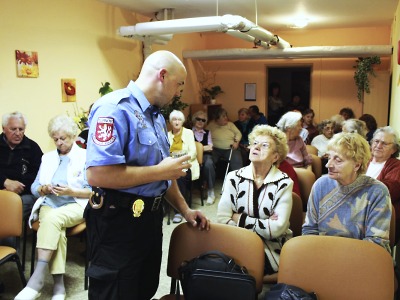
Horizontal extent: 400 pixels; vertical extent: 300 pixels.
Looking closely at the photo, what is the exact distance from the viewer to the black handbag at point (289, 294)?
1598mm

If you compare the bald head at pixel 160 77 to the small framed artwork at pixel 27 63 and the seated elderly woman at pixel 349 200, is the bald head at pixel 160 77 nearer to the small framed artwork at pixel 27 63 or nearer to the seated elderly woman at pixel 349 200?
the seated elderly woman at pixel 349 200

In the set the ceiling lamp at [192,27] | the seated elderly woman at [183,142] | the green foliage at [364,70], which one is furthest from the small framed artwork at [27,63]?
the green foliage at [364,70]

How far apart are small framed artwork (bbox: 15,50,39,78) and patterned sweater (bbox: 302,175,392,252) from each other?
303cm

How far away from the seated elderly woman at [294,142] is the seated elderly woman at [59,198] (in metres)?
1.95

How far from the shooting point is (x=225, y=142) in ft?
20.3

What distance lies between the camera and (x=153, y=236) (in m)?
1.68

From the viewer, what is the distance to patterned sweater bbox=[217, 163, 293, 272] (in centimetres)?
219

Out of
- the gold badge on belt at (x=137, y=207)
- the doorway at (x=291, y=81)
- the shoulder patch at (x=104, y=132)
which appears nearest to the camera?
Result: the shoulder patch at (x=104, y=132)

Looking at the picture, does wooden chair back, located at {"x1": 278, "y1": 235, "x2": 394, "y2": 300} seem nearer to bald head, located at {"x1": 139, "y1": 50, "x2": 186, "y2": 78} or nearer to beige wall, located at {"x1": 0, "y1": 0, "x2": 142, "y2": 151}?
bald head, located at {"x1": 139, "y1": 50, "x2": 186, "y2": 78}

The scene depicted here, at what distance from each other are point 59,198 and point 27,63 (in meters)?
1.61

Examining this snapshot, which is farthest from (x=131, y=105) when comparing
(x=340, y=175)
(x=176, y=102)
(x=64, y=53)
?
(x=176, y=102)

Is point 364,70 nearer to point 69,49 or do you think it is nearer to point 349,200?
point 69,49

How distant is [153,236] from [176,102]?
14.3 feet

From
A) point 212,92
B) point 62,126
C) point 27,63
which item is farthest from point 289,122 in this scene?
point 212,92
